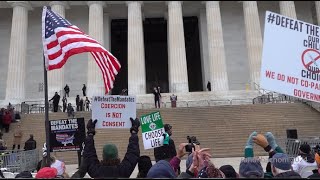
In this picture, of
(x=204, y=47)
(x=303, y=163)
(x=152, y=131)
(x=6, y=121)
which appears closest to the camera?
(x=303, y=163)

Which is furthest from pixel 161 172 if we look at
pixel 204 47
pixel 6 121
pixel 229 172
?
pixel 204 47

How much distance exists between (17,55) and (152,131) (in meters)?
35.0

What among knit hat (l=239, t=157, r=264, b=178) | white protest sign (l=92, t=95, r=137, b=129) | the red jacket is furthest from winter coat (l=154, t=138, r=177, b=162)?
the red jacket

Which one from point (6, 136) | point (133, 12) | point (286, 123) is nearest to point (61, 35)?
point (6, 136)

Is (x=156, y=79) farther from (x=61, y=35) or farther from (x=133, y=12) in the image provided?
(x=61, y=35)

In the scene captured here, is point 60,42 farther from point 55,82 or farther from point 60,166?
point 55,82

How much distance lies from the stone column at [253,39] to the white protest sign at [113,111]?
3358cm

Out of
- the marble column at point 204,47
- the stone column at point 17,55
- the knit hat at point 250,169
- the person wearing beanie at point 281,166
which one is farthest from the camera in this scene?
the marble column at point 204,47

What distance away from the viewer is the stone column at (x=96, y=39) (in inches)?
1620

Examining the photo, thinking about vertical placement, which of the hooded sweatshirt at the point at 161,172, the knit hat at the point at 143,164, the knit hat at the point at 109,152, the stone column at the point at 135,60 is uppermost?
the stone column at the point at 135,60

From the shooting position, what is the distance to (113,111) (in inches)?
354

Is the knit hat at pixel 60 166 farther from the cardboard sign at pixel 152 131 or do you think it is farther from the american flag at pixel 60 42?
the american flag at pixel 60 42

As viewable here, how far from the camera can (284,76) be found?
809 centimetres

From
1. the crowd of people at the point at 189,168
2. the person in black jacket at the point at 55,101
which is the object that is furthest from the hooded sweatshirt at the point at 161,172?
the person in black jacket at the point at 55,101
